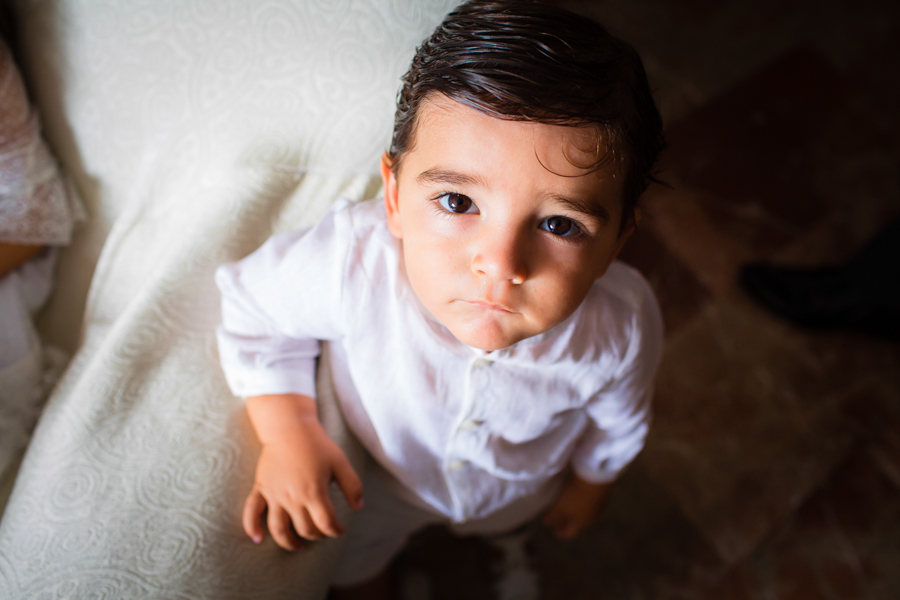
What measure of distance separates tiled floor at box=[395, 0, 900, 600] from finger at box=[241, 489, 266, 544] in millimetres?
671

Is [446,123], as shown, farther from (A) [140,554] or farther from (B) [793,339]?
(B) [793,339]

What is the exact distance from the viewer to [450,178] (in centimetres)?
49

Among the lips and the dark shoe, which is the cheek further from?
the dark shoe

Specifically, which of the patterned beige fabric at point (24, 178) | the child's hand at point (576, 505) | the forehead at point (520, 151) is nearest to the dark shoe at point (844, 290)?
the child's hand at point (576, 505)

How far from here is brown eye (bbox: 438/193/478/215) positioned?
1.67 feet

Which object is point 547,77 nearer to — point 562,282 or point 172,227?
point 562,282

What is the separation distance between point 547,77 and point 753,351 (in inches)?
51.5

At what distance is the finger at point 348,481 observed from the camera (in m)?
0.69

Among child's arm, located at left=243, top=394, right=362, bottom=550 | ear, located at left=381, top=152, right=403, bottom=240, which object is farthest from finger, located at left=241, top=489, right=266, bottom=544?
ear, located at left=381, top=152, right=403, bottom=240

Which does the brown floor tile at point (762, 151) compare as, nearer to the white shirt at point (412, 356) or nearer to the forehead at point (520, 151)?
the white shirt at point (412, 356)

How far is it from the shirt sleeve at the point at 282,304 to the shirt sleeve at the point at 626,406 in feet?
1.14

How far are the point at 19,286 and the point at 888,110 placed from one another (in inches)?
92.9

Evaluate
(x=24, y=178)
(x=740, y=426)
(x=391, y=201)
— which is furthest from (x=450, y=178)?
(x=740, y=426)

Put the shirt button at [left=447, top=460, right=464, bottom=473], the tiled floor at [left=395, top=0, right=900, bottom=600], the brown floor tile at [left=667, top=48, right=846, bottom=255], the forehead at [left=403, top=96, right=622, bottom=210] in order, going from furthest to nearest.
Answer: the brown floor tile at [left=667, top=48, right=846, bottom=255]
the tiled floor at [left=395, top=0, right=900, bottom=600]
the shirt button at [left=447, top=460, right=464, bottom=473]
the forehead at [left=403, top=96, right=622, bottom=210]
